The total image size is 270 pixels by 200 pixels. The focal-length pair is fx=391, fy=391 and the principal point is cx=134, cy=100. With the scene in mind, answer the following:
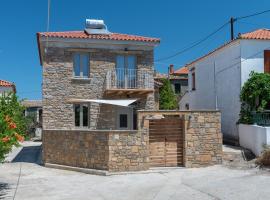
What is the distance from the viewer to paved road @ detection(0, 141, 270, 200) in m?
14.0

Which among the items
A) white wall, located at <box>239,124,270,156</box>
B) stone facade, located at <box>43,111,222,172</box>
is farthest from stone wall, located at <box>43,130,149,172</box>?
white wall, located at <box>239,124,270,156</box>

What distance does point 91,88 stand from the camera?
87.6 feet

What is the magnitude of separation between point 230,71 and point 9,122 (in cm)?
1661

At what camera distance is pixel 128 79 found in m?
26.9

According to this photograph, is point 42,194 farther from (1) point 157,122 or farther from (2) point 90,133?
(1) point 157,122

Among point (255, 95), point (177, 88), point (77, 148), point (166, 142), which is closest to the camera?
point (166, 142)

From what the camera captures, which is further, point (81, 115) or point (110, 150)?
point (81, 115)

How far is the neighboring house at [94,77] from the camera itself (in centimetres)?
2602

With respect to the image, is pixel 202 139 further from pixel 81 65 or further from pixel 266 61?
pixel 81 65

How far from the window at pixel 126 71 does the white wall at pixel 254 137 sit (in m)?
7.95

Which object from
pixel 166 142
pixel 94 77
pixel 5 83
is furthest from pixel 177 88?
pixel 166 142

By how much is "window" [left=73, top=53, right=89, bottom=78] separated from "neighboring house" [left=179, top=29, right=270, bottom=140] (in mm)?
9568

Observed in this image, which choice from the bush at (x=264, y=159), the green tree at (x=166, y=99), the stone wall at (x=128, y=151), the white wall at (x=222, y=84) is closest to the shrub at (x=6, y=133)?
the stone wall at (x=128, y=151)

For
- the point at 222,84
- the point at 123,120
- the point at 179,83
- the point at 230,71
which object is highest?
the point at 179,83
